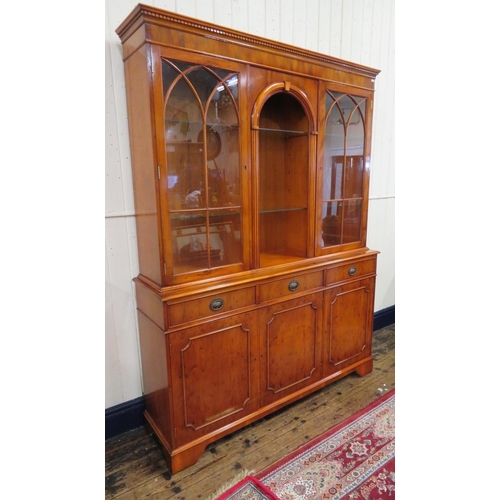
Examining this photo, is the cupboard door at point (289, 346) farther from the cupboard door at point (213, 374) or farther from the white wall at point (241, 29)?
the white wall at point (241, 29)

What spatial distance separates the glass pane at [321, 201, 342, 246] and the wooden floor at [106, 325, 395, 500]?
3.29ft

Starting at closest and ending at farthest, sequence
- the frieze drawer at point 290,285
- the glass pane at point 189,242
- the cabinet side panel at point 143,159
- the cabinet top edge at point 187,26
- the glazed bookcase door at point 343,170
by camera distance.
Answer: the cabinet top edge at point 187,26 → the cabinet side panel at point 143,159 → the glass pane at point 189,242 → the frieze drawer at point 290,285 → the glazed bookcase door at point 343,170

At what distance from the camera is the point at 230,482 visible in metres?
1.60

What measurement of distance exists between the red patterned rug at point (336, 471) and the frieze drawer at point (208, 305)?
2.60 ft

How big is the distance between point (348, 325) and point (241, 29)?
1952 mm

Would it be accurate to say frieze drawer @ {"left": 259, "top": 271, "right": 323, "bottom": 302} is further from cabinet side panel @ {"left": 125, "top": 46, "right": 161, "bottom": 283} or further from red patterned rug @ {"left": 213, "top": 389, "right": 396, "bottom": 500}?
red patterned rug @ {"left": 213, "top": 389, "right": 396, "bottom": 500}

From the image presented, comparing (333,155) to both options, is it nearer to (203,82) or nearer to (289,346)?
(203,82)

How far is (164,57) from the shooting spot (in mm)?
1402

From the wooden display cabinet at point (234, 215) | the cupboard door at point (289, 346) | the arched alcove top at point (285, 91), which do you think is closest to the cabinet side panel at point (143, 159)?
the wooden display cabinet at point (234, 215)

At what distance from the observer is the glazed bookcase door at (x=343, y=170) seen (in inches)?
81.2
